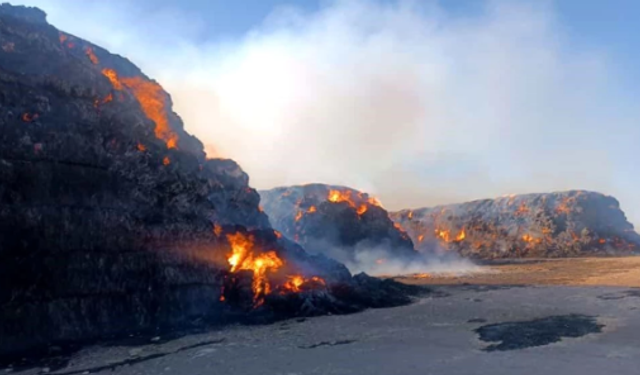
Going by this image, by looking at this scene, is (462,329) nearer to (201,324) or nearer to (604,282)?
(201,324)

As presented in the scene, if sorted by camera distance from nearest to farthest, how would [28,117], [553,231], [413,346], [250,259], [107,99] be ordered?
[413,346] < [28,117] < [250,259] < [107,99] < [553,231]

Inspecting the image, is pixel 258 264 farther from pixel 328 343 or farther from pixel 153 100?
pixel 153 100

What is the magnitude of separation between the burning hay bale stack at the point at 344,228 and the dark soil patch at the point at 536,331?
286 ft

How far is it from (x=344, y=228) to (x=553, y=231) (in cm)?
8462

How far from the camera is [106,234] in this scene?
4572 cm

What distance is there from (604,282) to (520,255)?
9796 cm

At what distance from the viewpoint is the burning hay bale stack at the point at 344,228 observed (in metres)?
137

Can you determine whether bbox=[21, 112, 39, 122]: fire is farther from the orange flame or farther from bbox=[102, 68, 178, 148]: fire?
bbox=[102, 68, 178, 148]: fire

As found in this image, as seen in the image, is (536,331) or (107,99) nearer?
(536,331)

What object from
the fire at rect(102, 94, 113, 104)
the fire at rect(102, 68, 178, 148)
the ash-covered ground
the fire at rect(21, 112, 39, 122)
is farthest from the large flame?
the fire at rect(21, 112, 39, 122)

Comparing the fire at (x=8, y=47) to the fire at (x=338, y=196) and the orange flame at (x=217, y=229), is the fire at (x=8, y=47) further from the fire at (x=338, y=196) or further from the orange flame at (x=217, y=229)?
the fire at (x=338, y=196)

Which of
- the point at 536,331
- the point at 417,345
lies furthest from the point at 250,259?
the point at 536,331

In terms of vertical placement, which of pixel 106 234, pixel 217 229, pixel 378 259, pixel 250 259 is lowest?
pixel 250 259

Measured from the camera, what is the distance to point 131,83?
80562mm
